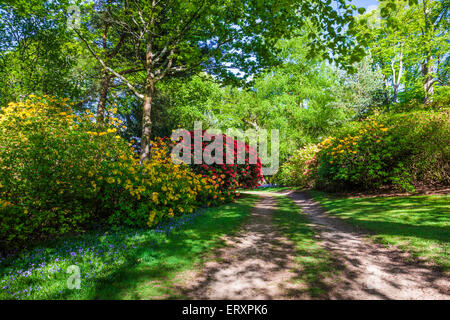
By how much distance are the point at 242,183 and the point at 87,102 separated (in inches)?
616

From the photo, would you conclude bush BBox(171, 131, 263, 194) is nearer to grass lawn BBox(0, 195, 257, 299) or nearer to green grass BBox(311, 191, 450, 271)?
green grass BBox(311, 191, 450, 271)

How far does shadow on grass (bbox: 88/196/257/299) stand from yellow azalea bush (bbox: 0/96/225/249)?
1360mm

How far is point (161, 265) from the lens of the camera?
3779 millimetres

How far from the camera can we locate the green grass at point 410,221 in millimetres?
4062

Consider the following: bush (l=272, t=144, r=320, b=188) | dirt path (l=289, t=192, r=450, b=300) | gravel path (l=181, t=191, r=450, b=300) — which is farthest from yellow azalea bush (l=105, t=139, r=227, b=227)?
bush (l=272, t=144, r=320, b=188)

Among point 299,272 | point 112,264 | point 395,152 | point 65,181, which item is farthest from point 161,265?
point 395,152

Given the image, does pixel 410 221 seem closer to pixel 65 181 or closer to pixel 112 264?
pixel 112 264

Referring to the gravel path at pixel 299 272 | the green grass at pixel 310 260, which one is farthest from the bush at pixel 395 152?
the gravel path at pixel 299 272

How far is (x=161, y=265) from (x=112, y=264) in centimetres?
81

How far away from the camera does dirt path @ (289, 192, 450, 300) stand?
2805 mm

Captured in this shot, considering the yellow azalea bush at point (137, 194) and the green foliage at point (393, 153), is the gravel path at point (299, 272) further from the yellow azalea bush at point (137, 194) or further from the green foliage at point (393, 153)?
the green foliage at point (393, 153)

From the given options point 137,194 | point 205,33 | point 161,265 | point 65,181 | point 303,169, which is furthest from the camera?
point 303,169
